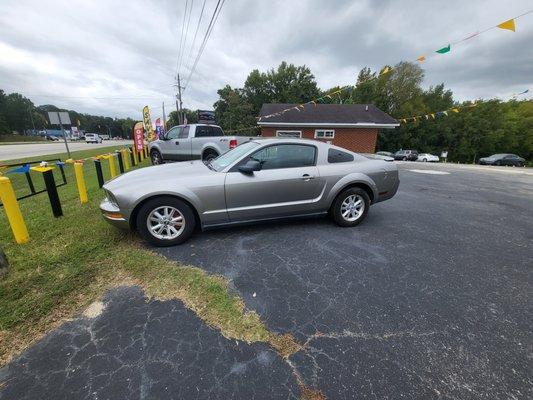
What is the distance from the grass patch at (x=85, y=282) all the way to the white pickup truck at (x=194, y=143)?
18.4 ft

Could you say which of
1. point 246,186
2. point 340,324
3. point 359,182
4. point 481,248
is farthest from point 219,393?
point 481,248

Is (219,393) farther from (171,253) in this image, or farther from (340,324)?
(171,253)

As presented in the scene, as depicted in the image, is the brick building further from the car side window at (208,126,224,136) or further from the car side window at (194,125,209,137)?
the car side window at (194,125,209,137)

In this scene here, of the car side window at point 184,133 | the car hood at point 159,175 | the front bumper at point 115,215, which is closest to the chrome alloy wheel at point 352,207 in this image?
the car hood at point 159,175

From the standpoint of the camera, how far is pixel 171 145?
9.68m

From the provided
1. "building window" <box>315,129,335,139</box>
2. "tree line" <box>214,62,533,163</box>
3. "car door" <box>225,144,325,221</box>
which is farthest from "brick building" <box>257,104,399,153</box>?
"car door" <box>225,144,325,221</box>

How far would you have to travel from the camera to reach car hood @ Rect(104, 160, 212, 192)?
3.40m

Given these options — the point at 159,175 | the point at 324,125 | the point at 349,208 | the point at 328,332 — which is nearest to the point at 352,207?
the point at 349,208

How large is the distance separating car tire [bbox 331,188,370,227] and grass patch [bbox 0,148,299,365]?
2.26 meters

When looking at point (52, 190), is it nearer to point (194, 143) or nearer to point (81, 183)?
point (81, 183)

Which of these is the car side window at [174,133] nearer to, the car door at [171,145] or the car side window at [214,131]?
the car door at [171,145]

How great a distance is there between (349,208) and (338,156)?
891 millimetres

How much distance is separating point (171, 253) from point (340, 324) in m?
2.24

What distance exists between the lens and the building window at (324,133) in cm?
2341
